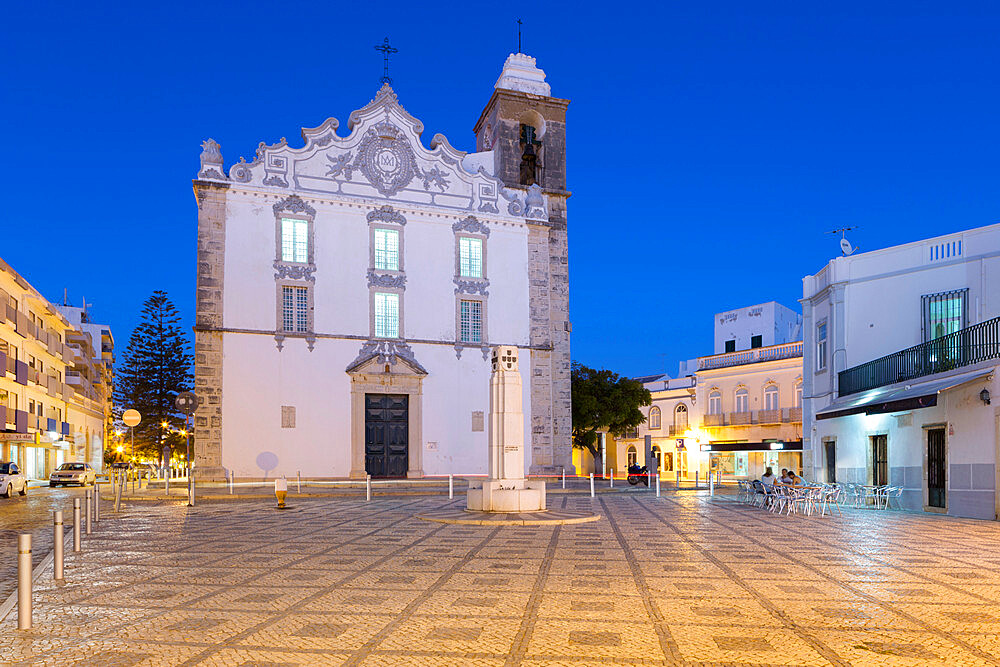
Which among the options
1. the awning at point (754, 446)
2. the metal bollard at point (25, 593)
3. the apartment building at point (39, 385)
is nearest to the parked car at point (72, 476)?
the apartment building at point (39, 385)

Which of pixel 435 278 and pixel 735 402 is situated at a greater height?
pixel 435 278

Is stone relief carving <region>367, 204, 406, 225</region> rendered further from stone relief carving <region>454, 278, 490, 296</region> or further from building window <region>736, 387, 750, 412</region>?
building window <region>736, 387, 750, 412</region>

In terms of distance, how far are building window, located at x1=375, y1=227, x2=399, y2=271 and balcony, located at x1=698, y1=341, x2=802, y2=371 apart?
19.8 m

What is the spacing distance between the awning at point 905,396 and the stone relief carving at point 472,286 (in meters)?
15.0

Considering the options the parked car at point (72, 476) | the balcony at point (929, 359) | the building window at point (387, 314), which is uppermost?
the building window at point (387, 314)

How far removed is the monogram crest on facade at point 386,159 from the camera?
3188 cm

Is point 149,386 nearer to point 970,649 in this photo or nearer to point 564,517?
point 564,517

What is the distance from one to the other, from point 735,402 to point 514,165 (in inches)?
679

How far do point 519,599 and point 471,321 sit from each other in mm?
25569

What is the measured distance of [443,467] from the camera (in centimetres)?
3155

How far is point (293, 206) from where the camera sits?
1199 inches

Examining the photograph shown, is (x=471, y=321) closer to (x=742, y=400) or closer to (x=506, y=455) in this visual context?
(x=506, y=455)

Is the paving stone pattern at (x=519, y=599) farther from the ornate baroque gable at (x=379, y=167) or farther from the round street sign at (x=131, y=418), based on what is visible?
the ornate baroque gable at (x=379, y=167)

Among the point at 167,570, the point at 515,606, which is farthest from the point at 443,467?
the point at 515,606
